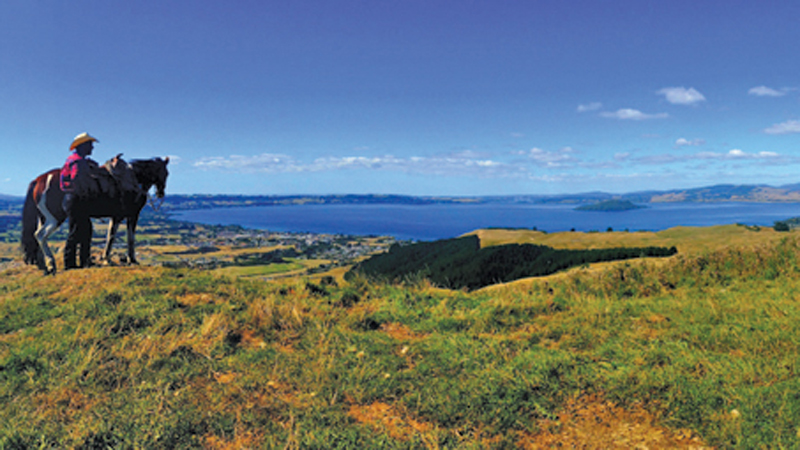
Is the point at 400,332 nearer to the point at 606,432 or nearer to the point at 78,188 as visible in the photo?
the point at 606,432

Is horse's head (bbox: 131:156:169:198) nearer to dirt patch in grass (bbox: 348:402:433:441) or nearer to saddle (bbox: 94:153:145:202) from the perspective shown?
saddle (bbox: 94:153:145:202)

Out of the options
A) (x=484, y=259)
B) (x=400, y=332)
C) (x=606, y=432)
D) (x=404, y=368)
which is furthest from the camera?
(x=484, y=259)

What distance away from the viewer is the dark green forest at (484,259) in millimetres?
46844

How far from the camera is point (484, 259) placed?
204ft

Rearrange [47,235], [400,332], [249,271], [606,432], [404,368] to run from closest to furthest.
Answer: [606,432] → [404,368] → [400,332] → [47,235] → [249,271]

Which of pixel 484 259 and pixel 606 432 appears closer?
pixel 606 432

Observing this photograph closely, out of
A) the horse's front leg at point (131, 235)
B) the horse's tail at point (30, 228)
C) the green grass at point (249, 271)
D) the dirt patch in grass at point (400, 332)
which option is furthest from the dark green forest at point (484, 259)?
the dirt patch in grass at point (400, 332)

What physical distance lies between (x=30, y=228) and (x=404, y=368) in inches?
446

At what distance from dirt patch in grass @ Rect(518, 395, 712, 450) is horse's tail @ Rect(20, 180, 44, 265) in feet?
41.8

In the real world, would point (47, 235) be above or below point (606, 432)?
above

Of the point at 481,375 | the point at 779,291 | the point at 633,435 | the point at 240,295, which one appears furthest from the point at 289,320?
the point at 779,291

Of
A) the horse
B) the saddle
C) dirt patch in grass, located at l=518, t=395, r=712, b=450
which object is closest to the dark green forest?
the horse

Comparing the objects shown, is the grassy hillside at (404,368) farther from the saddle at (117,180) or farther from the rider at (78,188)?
the saddle at (117,180)

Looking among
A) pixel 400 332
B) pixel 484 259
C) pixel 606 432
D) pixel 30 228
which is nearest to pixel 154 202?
pixel 30 228
